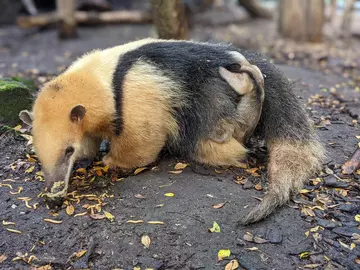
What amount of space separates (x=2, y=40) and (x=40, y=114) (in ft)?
32.3

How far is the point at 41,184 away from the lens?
5.22 metres

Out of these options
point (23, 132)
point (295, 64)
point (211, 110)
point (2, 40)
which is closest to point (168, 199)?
point (211, 110)

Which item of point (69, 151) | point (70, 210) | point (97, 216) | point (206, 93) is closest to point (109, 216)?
point (97, 216)

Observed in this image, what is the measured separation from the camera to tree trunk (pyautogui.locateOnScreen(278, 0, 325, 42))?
1170 cm

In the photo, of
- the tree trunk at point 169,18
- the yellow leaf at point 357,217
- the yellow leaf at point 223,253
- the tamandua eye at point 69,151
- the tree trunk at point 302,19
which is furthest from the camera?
the tree trunk at point 302,19

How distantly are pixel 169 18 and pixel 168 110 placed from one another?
10.6 feet

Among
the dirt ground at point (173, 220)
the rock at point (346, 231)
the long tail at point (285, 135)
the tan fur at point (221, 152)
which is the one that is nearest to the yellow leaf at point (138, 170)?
the dirt ground at point (173, 220)

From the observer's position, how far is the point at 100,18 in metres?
13.8

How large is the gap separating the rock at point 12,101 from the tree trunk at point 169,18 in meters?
2.85

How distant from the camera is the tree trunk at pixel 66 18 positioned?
12117 mm

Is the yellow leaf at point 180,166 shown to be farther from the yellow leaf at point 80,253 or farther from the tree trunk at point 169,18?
the tree trunk at point 169,18

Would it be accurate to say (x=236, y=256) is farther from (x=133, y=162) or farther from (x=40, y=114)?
(x=40, y=114)

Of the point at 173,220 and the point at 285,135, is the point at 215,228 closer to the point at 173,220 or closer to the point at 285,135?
the point at 173,220

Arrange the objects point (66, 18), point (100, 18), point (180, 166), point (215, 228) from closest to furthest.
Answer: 1. point (215, 228)
2. point (180, 166)
3. point (66, 18)
4. point (100, 18)
